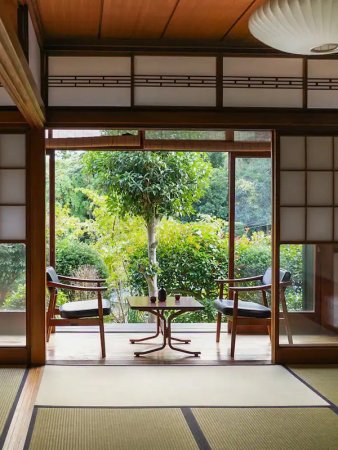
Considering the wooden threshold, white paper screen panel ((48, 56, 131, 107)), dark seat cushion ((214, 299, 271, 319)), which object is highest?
white paper screen panel ((48, 56, 131, 107))

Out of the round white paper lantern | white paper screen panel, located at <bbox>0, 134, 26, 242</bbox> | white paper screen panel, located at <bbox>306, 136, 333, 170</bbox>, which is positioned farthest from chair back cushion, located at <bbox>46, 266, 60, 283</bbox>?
the round white paper lantern

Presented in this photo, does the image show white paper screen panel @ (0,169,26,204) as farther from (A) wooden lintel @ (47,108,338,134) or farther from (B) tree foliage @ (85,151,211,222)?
(B) tree foliage @ (85,151,211,222)

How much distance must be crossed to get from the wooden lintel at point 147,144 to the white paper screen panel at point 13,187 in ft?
4.36

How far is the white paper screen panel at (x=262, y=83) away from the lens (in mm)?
5254

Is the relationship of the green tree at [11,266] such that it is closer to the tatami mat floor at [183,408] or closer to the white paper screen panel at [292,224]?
the tatami mat floor at [183,408]

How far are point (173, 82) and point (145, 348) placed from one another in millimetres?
2473

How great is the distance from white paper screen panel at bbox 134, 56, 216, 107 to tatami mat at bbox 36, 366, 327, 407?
225 cm

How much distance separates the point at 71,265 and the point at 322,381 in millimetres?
5397

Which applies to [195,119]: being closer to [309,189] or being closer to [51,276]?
[309,189]

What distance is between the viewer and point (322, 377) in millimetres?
4676

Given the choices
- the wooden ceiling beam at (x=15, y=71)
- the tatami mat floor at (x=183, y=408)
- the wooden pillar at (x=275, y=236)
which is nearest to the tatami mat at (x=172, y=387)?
the tatami mat floor at (x=183, y=408)

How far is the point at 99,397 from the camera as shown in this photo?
13.4 ft

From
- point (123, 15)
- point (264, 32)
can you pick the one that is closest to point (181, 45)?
point (123, 15)

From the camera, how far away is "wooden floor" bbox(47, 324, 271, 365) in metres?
5.27
